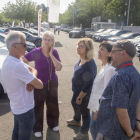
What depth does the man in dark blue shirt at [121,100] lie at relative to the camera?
1400mm

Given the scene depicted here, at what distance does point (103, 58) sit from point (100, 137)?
1067 millimetres

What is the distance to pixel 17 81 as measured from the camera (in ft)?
5.92

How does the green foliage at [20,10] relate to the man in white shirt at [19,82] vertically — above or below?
above

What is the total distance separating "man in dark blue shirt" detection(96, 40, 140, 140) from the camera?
140 cm

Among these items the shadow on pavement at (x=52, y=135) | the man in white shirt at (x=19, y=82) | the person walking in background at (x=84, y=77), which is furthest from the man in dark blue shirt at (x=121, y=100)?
the shadow on pavement at (x=52, y=135)

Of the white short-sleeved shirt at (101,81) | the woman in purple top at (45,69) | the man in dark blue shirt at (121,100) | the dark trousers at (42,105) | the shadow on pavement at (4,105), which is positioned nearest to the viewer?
the man in dark blue shirt at (121,100)

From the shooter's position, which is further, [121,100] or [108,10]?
[108,10]

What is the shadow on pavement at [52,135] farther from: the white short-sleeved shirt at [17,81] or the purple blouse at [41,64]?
the white short-sleeved shirt at [17,81]

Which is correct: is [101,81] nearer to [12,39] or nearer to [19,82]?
[19,82]

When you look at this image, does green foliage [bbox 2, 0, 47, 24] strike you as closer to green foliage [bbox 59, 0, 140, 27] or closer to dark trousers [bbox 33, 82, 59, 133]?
green foliage [bbox 59, 0, 140, 27]

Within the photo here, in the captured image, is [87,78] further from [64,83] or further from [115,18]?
[115,18]

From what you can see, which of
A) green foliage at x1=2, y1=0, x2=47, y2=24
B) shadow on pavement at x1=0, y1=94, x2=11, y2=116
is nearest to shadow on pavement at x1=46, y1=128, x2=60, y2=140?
shadow on pavement at x1=0, y1=94, x2=11, y2=116

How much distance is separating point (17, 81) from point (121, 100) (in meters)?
1.15

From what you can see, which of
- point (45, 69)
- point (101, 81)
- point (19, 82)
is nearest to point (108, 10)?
point (45, 69)
